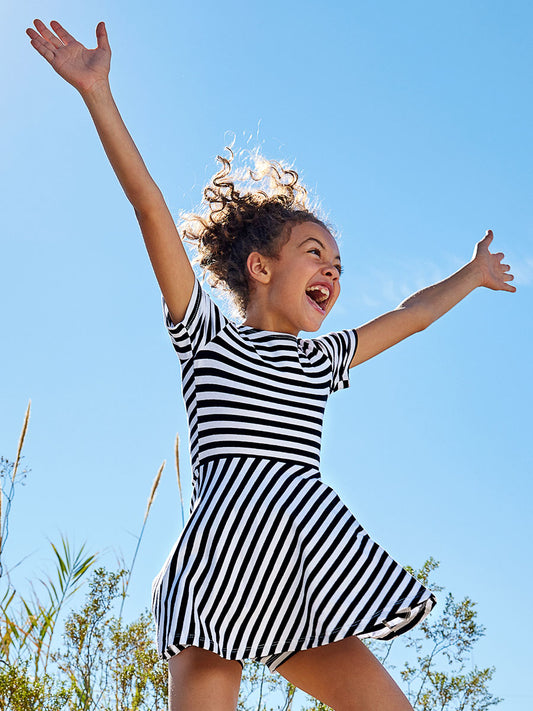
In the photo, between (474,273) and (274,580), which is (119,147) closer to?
(274,580)

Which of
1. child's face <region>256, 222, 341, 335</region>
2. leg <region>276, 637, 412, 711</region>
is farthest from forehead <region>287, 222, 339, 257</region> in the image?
leg <region>276, 637, 412, 711</region>

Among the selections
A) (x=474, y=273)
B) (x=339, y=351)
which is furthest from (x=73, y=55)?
(x=474, y=273)

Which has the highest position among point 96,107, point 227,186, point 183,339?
point 227,186

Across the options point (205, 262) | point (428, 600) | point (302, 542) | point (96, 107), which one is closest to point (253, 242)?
point (205, 262)

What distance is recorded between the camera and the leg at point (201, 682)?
58.8 inches

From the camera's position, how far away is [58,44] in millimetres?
1716

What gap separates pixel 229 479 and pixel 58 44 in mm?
998

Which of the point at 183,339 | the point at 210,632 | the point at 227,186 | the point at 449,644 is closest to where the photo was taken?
the point at 210,632

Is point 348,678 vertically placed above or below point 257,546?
below

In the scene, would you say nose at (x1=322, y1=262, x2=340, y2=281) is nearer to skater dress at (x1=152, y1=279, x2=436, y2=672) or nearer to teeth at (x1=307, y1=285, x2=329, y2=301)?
teeth at (x1=307, y1=285, x2=329, y2=301)

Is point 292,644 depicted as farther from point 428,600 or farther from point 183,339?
point 183,339

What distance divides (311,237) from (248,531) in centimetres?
89

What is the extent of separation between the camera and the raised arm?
5.36 feet

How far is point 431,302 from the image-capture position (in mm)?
2496
